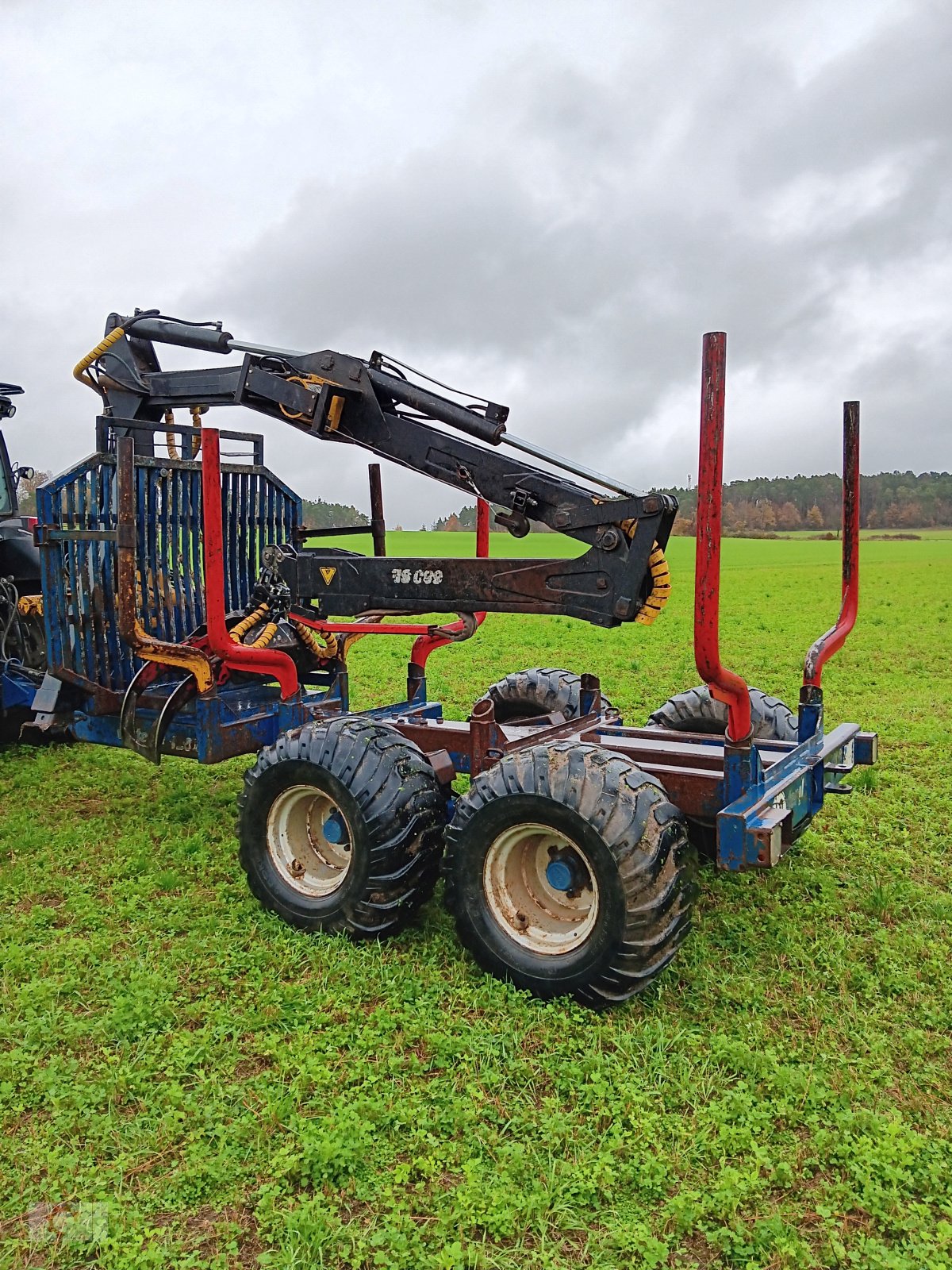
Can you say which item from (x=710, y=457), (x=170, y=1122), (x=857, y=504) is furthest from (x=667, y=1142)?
(x=857, y=504)

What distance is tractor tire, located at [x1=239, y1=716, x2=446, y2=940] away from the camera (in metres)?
4.35

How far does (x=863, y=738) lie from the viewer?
16.8 feet

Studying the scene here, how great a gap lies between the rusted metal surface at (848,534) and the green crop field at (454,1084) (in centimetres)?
123

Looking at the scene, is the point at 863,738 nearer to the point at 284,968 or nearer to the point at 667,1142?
the point at 667,1142

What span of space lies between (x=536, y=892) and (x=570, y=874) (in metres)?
0.29

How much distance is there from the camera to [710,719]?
5.73m

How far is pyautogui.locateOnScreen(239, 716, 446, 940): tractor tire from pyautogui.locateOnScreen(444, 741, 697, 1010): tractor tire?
0.28 metres

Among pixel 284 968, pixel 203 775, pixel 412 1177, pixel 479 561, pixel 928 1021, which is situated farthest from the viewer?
pixel 203 775

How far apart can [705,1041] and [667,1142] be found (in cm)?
62

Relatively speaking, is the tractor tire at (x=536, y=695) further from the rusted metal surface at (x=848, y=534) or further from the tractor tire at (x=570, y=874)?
the tractor tire at (x=570, y=874)

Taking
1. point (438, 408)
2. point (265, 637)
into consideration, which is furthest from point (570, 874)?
point (265, 637)

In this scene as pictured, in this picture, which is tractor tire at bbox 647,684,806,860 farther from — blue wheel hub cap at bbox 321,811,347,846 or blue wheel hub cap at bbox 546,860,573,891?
blue wheel hub cap at bbox 321,811,347,846

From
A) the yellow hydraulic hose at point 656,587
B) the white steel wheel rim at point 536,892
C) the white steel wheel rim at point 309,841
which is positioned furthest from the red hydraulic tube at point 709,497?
the white steel wheel rim at point 309,841

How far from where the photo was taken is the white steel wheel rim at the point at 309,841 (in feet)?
15.3
